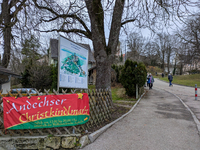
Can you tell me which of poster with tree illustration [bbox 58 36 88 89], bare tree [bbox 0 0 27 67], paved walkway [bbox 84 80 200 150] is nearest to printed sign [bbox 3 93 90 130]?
poster with tree illustration [bbox 58 36 88 89]

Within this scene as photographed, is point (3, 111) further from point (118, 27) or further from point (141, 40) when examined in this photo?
point (141, 40)

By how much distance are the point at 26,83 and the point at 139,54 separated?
91.6ft

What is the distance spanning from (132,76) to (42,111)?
952cm

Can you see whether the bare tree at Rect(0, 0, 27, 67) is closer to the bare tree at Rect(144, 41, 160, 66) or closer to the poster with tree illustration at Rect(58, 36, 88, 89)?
the poster with tree illustration at Rect(58, 36, 88, 89)

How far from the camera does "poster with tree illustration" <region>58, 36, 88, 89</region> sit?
15.9 ft

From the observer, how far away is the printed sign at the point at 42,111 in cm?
417

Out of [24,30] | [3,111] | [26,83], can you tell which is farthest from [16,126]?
[26,83]

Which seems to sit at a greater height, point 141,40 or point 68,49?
point 141,40

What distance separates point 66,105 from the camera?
4562 mm

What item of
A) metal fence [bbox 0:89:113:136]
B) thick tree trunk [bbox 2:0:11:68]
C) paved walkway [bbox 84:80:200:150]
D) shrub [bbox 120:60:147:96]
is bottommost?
paved walkway [bbox 84:80:200:150]

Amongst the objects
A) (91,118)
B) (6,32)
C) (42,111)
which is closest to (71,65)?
(42,111)

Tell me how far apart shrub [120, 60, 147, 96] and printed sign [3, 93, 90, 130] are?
837cm

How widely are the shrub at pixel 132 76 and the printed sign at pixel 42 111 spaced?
837cm

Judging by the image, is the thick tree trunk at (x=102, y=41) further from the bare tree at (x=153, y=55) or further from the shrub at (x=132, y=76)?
the bare tree at (x=153, y=55)
